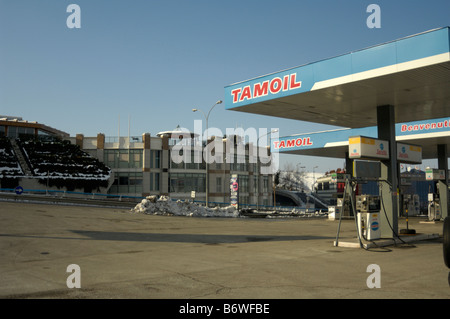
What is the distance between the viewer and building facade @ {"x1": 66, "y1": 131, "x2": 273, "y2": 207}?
212 feet

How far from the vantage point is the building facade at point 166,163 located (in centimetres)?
6450

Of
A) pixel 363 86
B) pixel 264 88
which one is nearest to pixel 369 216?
pixel 363 86

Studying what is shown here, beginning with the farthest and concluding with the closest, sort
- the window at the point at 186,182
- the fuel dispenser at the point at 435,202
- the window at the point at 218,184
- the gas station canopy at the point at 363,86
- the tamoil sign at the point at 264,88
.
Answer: the window at the point at 218,184
the window at the point at 186,182
the fuel dispenser at the point at 435,202
the tamoil sign at the point at 264,88
the gas station canopy at the point at 363,86

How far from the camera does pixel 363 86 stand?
14211 mm

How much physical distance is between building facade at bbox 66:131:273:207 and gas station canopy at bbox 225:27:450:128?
45.8 m

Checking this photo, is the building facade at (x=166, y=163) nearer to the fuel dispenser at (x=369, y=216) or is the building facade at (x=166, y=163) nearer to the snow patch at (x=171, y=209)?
the snow patch at (x=171, y=209)

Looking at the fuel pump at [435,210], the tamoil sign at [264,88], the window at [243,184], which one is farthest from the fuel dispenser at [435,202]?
the window at [243,184]

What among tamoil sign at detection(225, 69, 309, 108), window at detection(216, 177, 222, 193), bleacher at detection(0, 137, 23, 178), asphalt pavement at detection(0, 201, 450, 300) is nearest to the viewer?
asphalt pavement at detection(0, 201, 450, 300)

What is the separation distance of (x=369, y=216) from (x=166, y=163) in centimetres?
5317

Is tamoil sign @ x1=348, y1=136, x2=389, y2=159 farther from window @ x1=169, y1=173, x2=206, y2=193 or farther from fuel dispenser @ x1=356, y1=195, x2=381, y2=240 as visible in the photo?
window @ x1=169, y1=173, x2=206, y2=193

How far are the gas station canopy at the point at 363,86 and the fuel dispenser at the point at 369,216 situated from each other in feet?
12.9

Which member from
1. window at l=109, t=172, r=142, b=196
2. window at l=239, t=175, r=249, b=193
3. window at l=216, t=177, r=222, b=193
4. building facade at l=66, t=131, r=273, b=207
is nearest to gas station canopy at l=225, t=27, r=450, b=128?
building facade at l=66, t=131, r=273, b=207
